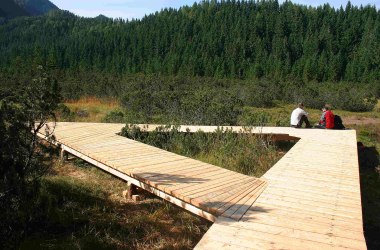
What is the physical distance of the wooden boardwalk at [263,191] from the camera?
11.4 ft

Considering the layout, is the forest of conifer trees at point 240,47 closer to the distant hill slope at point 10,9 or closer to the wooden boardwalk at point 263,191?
the wooden boardwalk at point 263,191

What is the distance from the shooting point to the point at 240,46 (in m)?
74.1

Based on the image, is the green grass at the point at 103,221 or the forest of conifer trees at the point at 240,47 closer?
the green grass at the point at 103,221

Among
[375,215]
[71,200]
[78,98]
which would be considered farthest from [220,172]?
[78,98]

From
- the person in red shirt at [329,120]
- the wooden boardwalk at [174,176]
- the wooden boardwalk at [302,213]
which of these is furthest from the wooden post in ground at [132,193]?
the person in red shirt at [329,120]

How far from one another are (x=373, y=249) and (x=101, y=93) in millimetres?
21214

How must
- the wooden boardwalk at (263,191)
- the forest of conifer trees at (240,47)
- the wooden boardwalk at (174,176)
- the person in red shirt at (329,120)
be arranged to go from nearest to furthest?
the wooden boardwalk at (263,191) < the wooden boardwalk at (174,176) < the person in red shirt at (329,120) < the forest of conifer trees at (240,47)

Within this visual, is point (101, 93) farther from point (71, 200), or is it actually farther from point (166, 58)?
point (166, 58)

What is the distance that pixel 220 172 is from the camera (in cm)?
578

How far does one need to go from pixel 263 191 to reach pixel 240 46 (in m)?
71.8

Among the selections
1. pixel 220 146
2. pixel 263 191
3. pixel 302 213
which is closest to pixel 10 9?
pixel 220 146

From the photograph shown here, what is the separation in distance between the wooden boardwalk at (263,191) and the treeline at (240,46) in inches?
2017

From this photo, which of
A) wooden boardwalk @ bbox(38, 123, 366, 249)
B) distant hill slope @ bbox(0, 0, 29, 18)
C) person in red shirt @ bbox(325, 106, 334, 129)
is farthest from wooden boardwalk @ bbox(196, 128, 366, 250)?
distant hill slope @ bbox(0, 0, 29, 18)

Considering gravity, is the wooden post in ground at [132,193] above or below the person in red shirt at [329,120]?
below
